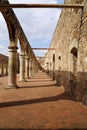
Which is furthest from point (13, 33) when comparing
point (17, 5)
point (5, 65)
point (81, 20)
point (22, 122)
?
A: point (5, 65)

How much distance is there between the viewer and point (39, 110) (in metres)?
5.73

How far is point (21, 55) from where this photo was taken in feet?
52.3

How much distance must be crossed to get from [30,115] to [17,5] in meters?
3.86

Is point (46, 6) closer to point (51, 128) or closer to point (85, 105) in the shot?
point (85, 105)

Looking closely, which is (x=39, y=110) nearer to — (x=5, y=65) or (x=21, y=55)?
(x=21, y=55)

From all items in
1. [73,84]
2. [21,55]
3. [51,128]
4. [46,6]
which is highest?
[46,6]

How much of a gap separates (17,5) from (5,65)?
26181 millimetres

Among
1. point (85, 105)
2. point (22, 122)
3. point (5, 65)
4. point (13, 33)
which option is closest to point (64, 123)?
point (22, 122)

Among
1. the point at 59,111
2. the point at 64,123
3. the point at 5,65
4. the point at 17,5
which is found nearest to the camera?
the point at 64,123

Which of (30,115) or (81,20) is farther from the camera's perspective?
(81,20)

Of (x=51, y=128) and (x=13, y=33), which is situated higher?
(x=13, y=33)

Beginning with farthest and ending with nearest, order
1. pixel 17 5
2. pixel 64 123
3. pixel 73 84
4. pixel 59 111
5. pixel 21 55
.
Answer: pixel 21 55 < pixel 73 84 < pixel 17 5 < pixel 59 111 < pixel 64 123

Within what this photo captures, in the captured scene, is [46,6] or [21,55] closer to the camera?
[46,6]

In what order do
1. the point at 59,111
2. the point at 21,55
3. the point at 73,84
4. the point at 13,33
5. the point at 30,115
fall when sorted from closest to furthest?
the point at 30,115, the point at 59,111, the point at 73,84, the point at 13,33, the point at 21,55
